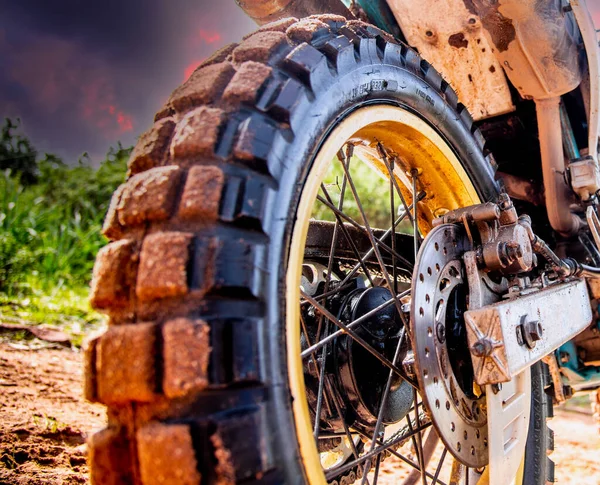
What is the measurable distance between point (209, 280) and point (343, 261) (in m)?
0.96

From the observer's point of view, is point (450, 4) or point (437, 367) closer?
point (437, 367)

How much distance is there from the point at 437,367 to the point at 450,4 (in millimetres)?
1159

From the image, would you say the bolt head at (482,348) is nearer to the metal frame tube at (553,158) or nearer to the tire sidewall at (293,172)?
the tire sidewall at (293,172)

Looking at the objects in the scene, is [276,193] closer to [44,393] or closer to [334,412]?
[334,412]

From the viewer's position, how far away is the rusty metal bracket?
938 millimetres

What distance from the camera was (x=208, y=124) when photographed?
0.76 metres

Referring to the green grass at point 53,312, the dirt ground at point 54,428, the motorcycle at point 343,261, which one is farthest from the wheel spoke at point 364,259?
the green grass at point 53,312

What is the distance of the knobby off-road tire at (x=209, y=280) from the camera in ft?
2.07

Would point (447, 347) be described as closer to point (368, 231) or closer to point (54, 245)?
point (368, 231)

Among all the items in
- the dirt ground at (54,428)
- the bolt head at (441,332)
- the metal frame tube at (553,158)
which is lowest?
the dirt ground at (54,428)

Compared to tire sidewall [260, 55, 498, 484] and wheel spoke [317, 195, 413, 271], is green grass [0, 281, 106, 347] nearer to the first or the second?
wheel spoke [317, 195, 413, 271]

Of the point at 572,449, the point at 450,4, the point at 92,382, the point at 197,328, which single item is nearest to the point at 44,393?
the point at 92,382

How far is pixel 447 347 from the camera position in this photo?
1107mm

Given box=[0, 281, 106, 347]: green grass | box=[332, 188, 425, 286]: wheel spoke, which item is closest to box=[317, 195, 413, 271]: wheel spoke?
box=[332, 188, 425, 286]: wheel spoke
